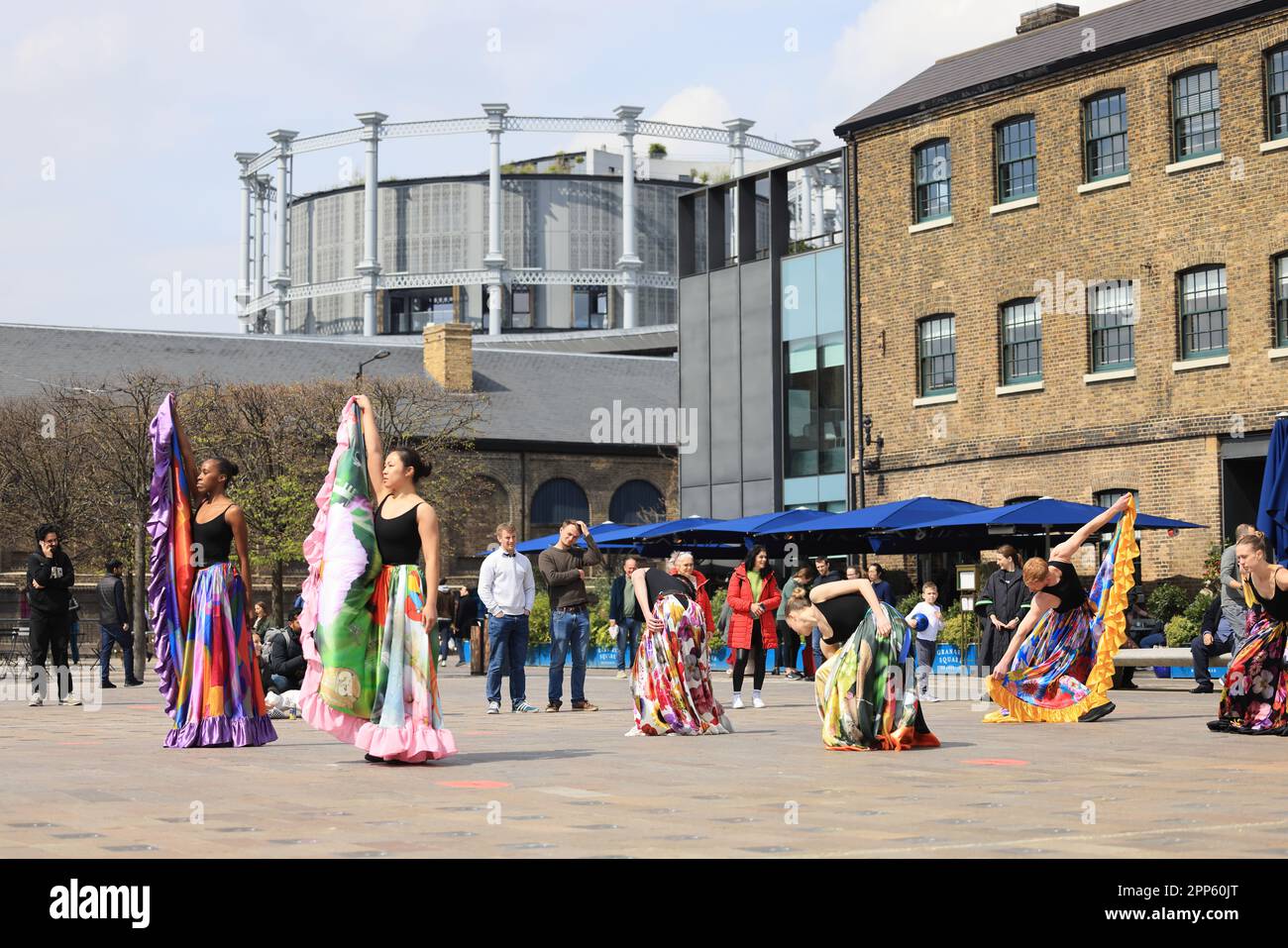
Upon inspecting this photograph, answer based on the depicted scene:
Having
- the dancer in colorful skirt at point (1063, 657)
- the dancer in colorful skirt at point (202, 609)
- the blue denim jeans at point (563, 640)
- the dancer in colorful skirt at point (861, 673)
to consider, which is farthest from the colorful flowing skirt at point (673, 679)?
the blue denim jeans at point (563, 640)

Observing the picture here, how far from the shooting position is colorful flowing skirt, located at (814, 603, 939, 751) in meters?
12.3

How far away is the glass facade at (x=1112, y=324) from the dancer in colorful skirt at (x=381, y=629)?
67.4 ft

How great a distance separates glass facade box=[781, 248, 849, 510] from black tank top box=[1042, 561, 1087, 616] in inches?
756

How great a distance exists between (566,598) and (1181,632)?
1105 centimetres

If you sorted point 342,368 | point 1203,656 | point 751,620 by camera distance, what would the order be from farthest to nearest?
point 342,368, point 1203,656, point 751,620

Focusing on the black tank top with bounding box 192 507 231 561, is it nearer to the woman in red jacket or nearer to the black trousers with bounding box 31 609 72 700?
the black trousers with bounding box 31 609 72 700

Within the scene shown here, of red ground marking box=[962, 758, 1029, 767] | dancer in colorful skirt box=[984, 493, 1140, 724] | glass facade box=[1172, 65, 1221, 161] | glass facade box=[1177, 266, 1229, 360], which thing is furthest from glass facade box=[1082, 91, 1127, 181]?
red ground marking box=[962, 758, 1029, 767]

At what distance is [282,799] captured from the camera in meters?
8.62

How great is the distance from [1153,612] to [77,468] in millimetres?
32086

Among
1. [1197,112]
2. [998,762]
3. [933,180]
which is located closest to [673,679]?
[998,762]

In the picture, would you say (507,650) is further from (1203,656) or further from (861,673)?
(1203,656)

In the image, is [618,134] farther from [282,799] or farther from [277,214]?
[282,799]

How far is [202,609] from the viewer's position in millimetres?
11953
